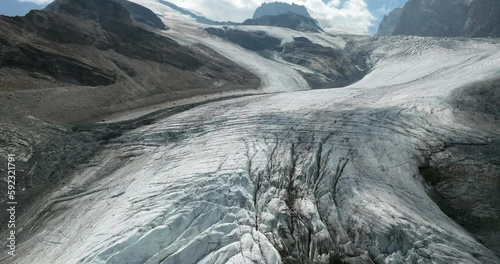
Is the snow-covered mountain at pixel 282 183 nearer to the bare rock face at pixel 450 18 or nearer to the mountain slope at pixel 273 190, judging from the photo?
the mountain slope at pixel 273 190

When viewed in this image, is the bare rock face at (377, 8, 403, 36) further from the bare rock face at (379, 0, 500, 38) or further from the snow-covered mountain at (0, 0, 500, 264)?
the snow-covered mountain at (0, 0, 500, 264)

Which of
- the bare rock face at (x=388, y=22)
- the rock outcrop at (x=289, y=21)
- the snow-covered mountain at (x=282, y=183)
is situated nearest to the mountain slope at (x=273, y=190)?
the snow-covered mountain at (x=282, y=183)

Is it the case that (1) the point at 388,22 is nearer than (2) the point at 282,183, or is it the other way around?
(2) the point at 282,183

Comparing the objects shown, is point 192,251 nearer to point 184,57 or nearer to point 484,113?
point 484,113

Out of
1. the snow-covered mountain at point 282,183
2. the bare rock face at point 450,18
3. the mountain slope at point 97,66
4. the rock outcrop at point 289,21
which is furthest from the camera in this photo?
the rock outcrop at point 289,21

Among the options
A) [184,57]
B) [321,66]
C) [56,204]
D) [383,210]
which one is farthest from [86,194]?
[321,66]

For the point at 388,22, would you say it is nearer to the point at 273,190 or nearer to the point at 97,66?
the point at 97,66

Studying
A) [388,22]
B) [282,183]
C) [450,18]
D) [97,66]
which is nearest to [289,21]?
[450,18]
